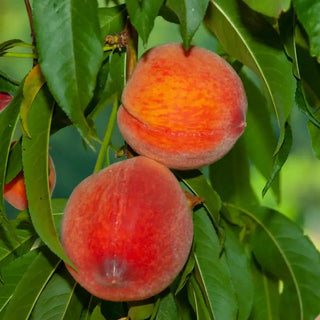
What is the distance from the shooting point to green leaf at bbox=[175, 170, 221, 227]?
0.86 meters

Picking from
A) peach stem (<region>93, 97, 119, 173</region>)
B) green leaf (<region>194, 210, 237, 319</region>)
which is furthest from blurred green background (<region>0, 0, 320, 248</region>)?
peach stem (<region>93, 97, 119, 173</region>)

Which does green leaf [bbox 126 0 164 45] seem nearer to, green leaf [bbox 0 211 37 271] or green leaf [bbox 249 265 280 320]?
green leaf [bbox 0 211 37 271]

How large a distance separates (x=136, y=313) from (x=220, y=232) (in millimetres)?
150

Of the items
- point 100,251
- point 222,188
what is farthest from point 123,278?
point 222,188

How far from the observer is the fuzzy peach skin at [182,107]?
2.35 feet

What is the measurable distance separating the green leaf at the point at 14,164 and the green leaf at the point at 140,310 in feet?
0.65

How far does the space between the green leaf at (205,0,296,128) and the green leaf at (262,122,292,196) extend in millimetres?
39

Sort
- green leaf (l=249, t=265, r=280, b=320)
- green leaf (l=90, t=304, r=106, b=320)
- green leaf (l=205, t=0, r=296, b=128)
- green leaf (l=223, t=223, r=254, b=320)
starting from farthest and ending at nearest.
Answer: green leaf (l=249, t=265, r=280, b=320) < green leaf (l=223, t=223, r=254, b=320) < green leaf (l=90, t=304, r=106, b=320) < green leaf (l=205, t=0, r=296, b=128)

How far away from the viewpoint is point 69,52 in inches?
25.8

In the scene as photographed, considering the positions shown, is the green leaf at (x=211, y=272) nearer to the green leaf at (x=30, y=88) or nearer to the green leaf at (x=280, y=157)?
the green leaf at (x=280, y=157)

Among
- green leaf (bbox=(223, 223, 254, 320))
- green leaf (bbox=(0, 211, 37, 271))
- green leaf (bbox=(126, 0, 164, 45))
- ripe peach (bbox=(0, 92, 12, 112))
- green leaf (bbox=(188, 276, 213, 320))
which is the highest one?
green leaf (bbox=(126, 0, 164, 45))

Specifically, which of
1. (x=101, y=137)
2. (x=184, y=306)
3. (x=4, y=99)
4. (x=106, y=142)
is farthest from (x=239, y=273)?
(x=101, y=137)

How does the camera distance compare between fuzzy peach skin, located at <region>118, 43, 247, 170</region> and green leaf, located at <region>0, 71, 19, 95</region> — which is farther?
green leaf, located at <region>0, 71, 19, 95</region>

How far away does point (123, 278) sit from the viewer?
697mm
